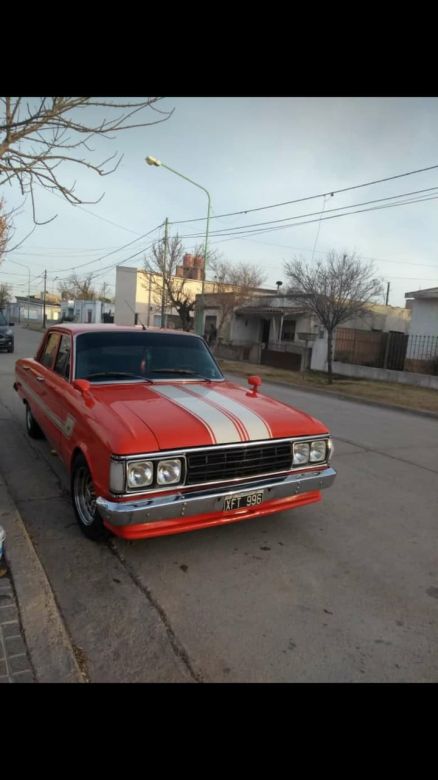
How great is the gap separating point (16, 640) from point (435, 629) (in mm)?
2315

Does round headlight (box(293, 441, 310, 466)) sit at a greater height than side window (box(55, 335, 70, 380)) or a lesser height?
lesser

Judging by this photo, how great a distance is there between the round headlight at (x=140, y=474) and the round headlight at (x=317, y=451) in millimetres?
1389

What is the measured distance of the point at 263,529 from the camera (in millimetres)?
3924

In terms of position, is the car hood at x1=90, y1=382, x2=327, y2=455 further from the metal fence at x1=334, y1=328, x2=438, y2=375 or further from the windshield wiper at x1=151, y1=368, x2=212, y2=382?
the metal fence at x1=334, y1=328, x2=438, y2=375

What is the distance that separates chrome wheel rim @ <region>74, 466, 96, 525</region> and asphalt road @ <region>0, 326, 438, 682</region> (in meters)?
0.19

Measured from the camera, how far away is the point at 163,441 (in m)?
2.97

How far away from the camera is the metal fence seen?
18.8m

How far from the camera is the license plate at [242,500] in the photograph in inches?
126

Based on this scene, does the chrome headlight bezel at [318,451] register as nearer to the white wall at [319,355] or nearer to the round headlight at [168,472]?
the round headlight at [168,472]

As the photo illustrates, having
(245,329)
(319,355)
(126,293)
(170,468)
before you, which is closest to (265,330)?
(245,329)

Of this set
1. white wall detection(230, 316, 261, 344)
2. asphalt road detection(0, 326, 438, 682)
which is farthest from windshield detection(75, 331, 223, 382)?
white wall detection(230, 316, 261, 344)

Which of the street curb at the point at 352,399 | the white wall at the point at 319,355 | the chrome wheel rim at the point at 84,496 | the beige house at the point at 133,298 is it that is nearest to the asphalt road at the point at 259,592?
the chrome wheel rim at the point at 84,496

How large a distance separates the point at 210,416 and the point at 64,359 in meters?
2.00

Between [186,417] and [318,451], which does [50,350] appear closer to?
[186,417]
